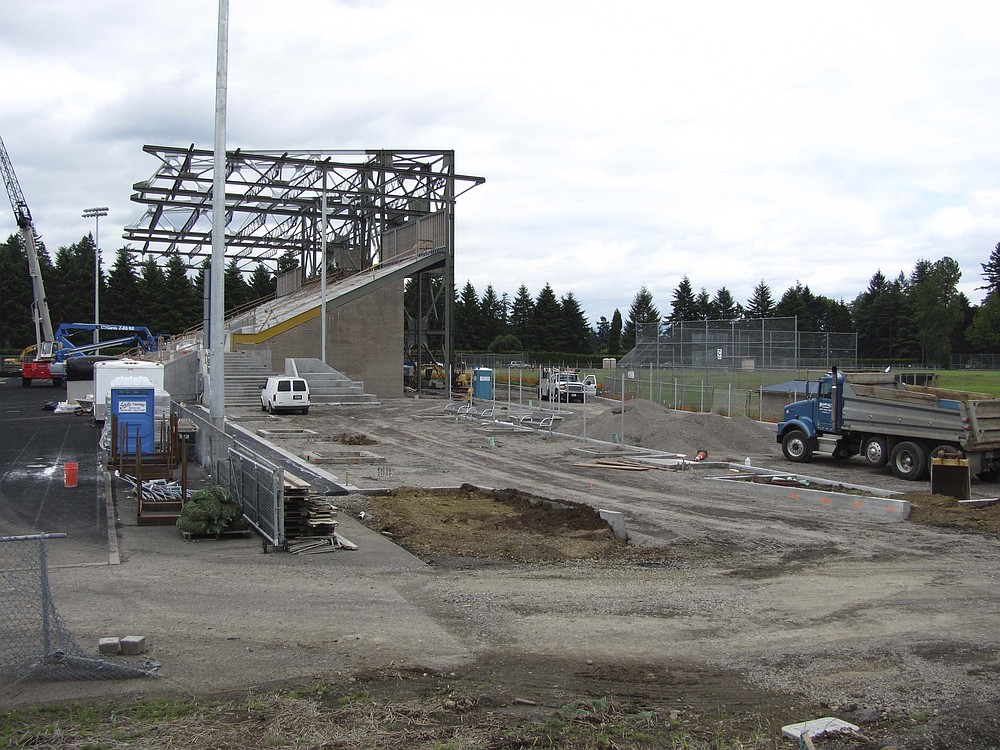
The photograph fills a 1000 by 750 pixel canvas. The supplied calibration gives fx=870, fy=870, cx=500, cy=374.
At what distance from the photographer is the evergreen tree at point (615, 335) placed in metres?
117

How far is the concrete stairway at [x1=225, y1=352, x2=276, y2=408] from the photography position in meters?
46.2

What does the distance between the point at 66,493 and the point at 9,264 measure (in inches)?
3529

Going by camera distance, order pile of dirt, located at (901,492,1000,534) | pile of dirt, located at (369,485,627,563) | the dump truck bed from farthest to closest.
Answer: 1. the dump truck bed
2. pile of dirt, located at (901,492,1000,534)
3. pile of dirt, located at (369,485,627,563)

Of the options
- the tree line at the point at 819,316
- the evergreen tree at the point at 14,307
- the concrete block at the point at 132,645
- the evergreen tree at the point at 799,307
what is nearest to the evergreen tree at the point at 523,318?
the tree line at the point at 819,316

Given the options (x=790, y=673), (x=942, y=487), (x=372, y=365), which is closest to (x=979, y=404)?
(x=942, y=487)

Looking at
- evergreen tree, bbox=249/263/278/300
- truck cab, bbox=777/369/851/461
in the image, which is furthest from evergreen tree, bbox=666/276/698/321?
truck cab, bbox=777/369/851/461

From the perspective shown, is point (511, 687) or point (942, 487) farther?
point (942, 487)

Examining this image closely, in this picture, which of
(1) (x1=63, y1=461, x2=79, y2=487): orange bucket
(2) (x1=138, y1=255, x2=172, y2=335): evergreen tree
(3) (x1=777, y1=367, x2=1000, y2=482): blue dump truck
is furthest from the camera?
(2) (x1=138, y1=255, x2=172, y2=335): evergreen tree

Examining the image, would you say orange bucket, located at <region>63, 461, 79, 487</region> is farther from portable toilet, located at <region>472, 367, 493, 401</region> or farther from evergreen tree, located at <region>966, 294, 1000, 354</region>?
evergreen tree, located at <region>966, 294, 1000, 354</region>

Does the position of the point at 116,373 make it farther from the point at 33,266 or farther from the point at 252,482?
the point at 33,266

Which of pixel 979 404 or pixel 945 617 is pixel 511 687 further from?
pixel 979 404

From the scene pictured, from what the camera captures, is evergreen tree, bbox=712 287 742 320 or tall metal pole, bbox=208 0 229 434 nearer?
tall metal pole, bbox=208 0 229 434

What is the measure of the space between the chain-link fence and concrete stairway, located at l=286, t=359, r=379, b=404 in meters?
39.6

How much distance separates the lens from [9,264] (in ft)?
305
